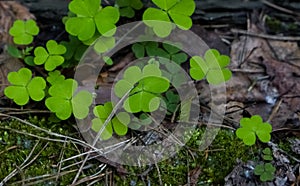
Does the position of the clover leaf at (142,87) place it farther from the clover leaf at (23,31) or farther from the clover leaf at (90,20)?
the clover leaf at (23,31)

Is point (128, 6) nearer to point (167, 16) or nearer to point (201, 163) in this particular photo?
point (167, 16)

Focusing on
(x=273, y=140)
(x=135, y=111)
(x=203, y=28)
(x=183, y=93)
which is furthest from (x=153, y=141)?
(x=203, y=28)

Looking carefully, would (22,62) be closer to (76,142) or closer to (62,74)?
(62,74)

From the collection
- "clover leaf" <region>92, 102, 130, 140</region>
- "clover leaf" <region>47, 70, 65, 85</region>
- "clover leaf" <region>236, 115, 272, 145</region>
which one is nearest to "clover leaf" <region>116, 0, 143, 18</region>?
"clover leaf" <region>47, 70, 65, 85</region>

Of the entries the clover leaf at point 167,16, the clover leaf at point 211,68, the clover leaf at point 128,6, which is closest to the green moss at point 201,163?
the clover leaf at point 211,68

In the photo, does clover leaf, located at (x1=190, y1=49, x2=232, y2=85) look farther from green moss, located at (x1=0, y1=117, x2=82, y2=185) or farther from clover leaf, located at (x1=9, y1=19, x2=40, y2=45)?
clover leaf, located at (x1=9, y1=19, x2=40, y2=45)
